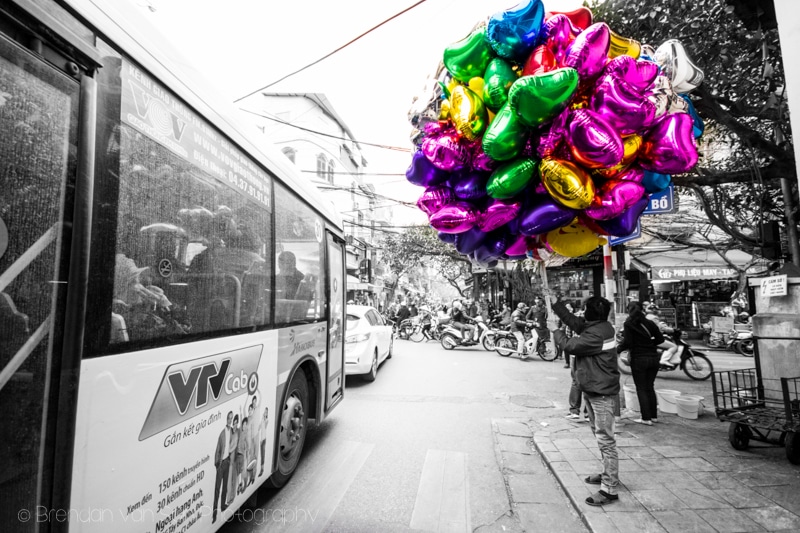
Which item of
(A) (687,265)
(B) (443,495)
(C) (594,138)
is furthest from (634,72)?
(A) (687,265)

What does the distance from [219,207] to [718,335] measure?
1625cm

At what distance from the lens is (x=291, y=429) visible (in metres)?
3.76

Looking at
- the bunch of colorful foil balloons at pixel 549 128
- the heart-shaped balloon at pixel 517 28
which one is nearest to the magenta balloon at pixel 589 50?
the bunch of colorful foil balloons at pixel 549 128

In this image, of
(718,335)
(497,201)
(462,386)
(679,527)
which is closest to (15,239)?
(497,201)

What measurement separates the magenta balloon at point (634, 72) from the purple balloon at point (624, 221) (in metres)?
0.76

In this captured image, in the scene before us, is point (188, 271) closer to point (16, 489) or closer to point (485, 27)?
point (16, 489)

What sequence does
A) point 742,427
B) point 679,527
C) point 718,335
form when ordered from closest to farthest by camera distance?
1. point 679,527
2. point 742,427
3. point 718,335

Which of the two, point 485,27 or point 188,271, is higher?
point 485,27

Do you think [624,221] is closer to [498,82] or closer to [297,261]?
[498,82]

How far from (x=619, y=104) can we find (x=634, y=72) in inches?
9.3

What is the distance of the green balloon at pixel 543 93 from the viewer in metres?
2.03

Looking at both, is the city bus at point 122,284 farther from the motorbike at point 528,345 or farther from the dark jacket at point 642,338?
the motorbike at point 528,345

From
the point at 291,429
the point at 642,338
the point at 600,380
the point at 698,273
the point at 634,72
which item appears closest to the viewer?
the point at 634,72

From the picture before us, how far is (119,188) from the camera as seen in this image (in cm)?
169
